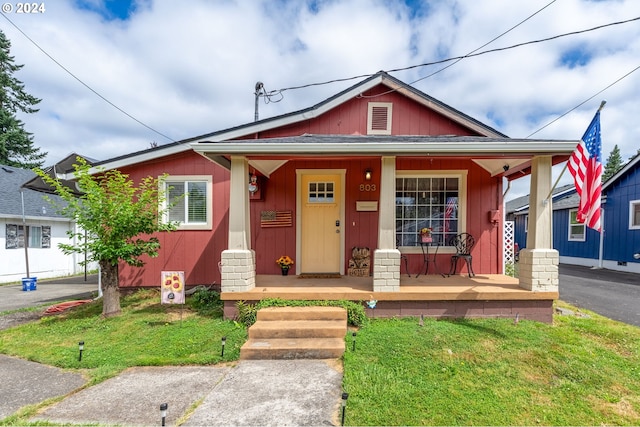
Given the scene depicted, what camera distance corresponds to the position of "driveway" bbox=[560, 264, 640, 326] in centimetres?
600

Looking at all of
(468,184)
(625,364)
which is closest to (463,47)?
(468,184)

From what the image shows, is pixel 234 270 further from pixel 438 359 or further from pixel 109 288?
pixel 438 359

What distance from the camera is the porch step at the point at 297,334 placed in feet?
12.4

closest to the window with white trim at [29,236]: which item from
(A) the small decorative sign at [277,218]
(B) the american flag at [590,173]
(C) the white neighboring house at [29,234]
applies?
(C) the white neighboring house at [29,234]

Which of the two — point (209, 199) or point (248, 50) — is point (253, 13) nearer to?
point (248, 50)

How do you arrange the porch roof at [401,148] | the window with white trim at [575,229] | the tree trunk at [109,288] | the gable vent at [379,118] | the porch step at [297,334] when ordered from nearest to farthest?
the porch step at [297,334] < the porch roof at [401,148] < the tree trunk at [109,288] < the gable vent at [379,118] < the window with white trim at [575,229]

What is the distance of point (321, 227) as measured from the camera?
6.64 m

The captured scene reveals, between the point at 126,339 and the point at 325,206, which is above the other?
the point at 325,206

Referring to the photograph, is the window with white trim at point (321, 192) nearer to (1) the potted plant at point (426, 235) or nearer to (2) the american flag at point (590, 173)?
(1) the potted plant at point (426, 235)

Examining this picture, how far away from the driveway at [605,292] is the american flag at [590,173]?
8.73 ft

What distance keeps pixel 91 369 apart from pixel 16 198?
12445 mm

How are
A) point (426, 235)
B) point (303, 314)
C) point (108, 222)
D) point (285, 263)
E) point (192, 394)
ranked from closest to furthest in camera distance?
point (192, 394), point (303, 314), point (108, 222), point (426, 235), point (285, 263)

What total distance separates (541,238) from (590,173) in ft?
3.89

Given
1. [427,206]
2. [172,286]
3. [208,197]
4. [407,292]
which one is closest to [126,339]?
[172,286]
